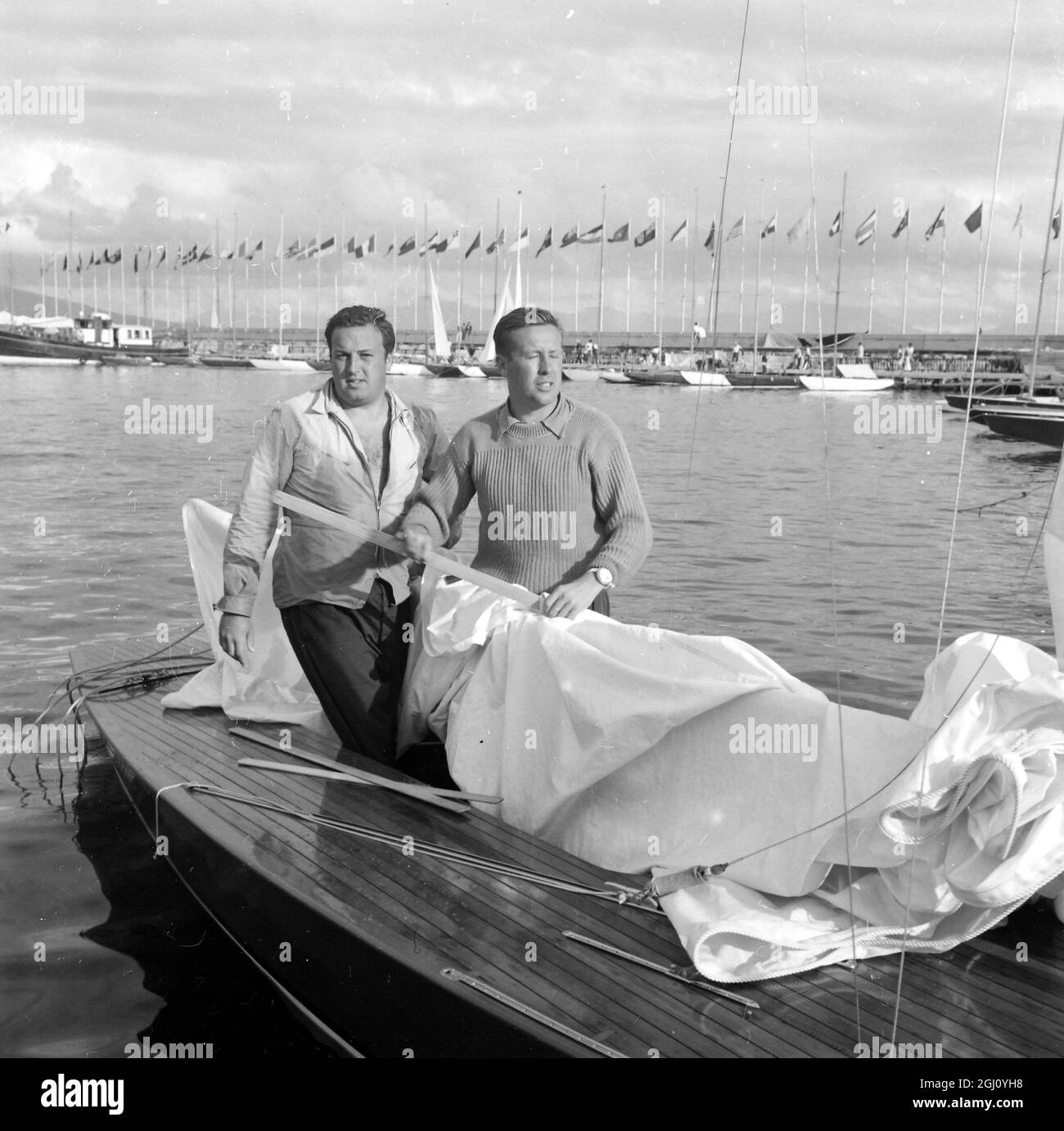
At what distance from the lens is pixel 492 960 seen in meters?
3.28

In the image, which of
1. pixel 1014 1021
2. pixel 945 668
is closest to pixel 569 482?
pixel 945 668

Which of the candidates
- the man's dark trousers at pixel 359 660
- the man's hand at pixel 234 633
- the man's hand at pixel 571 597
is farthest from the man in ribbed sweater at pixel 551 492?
the man's hand at pixel 234 633

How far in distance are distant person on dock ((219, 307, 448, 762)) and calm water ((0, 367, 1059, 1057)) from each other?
115 centimetres

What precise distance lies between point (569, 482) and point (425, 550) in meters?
0.55

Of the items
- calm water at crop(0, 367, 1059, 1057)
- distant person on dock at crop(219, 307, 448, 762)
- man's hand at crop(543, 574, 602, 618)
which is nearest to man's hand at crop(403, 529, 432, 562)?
distant person on dock at crop(219, 307, 448, 762)

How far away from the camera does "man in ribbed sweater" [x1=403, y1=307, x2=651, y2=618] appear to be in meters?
4.36

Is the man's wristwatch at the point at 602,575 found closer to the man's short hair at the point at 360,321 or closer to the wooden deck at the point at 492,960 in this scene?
the wooden deck at the point at 492,960

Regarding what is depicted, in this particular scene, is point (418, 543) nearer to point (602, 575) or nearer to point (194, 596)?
point (602, 575)

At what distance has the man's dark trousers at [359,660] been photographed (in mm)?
4668

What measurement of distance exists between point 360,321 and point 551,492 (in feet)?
2.99

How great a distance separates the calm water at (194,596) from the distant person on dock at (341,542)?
3.78 ft

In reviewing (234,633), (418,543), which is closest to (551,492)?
(418,543)

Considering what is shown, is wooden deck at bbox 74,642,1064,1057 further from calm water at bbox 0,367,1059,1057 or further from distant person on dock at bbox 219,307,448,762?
calm water at bbox 0,367,1059,1057
